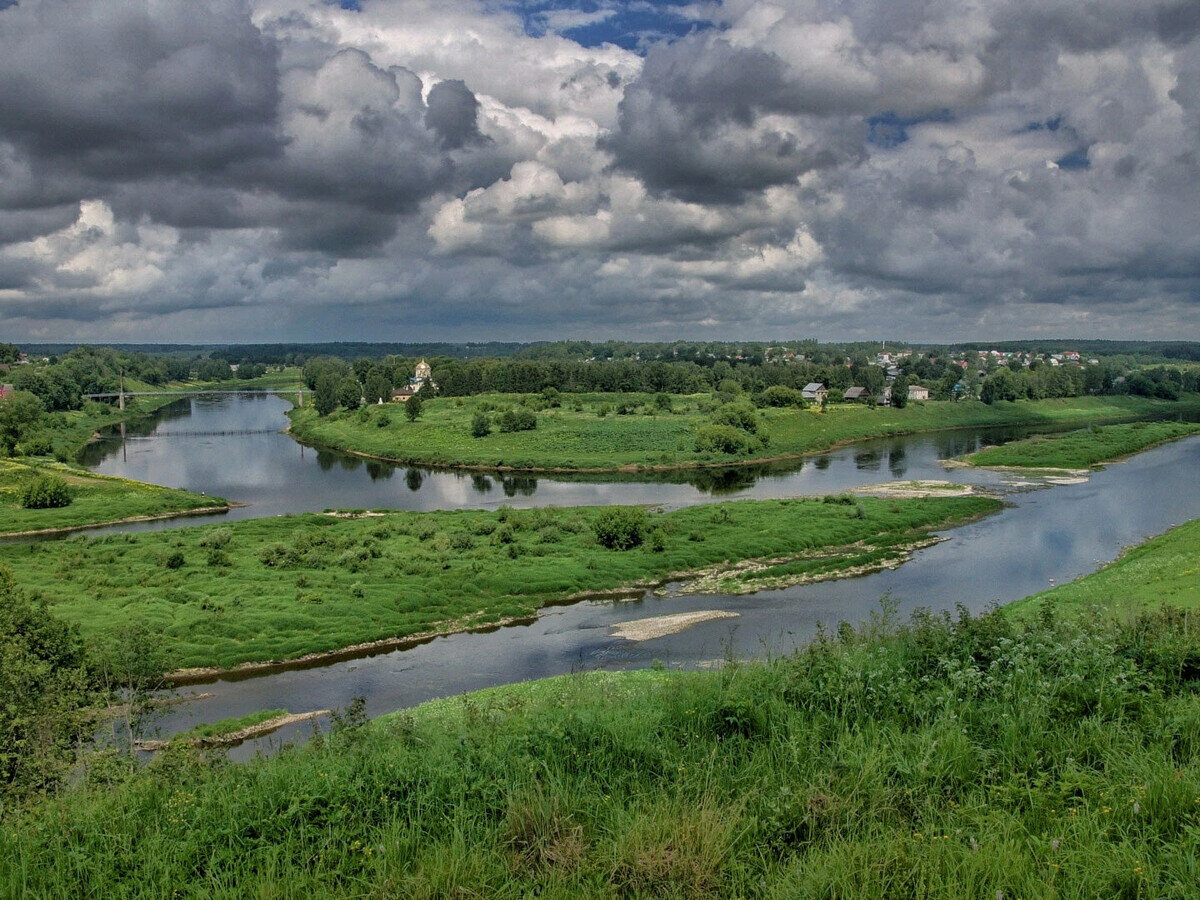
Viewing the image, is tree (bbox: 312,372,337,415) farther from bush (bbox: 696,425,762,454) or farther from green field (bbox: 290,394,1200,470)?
bush (bbox: 696,425,762,454)

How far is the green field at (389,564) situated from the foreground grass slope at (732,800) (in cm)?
2219

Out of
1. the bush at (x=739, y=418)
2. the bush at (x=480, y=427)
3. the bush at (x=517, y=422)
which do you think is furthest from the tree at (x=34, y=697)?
the bush at (x=739, y=418)

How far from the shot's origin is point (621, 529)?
144 feet

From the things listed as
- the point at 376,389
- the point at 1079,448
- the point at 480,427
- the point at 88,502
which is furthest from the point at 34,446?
the point at 1079,448

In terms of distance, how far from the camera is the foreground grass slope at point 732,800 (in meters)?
6.61

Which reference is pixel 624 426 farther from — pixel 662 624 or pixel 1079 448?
pixel 662 624

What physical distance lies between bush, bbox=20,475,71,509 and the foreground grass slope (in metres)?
61.6

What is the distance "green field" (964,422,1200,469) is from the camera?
77.8 metres

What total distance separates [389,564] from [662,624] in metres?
15.1

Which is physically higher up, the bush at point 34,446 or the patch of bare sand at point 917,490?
the bush at point 34,446

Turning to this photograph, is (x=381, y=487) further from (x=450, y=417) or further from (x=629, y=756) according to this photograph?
(x=629, y=756)

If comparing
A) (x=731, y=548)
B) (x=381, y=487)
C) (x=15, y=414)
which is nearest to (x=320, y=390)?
(x=15, y=414)

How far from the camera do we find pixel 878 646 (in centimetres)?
1170

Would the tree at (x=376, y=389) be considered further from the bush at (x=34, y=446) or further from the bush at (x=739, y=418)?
the bush at (x=739, y=418)
